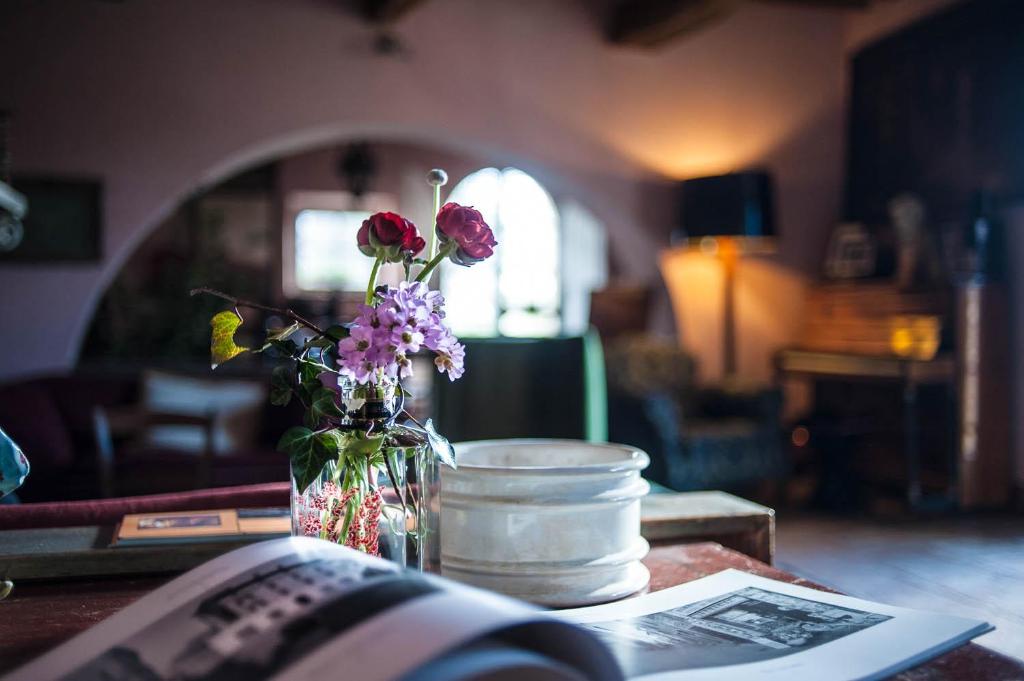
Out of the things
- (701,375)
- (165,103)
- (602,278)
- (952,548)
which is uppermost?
(165,103)

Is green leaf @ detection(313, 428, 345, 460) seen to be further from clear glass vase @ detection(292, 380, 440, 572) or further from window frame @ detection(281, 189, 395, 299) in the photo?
window frame @ detection(281, 189, 395, 299)

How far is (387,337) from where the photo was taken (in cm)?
86

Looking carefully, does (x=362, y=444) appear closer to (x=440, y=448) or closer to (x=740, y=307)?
(x=440, y=448)

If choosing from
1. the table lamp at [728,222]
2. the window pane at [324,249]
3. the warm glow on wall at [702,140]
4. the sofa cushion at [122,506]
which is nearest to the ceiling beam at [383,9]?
the warm glow on wall at [702,140]

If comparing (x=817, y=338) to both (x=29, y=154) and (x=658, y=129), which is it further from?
(x=29, y=154)

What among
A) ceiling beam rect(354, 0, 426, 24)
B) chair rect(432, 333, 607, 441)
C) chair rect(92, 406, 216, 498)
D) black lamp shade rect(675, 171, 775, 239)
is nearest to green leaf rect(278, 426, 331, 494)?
chair rect(432, 333, 607, 441)

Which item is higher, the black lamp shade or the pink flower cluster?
the black lamp shade

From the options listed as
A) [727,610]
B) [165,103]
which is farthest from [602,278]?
[727,610]

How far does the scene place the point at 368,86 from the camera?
17.9 ft

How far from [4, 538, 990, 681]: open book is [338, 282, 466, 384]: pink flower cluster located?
16 centimetres

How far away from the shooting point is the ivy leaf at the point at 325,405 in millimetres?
923

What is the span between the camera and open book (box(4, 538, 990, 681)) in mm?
584

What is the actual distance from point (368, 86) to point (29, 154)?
1.76 meters

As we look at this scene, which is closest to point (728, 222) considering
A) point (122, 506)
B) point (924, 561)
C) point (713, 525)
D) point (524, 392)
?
point (924, 561)
